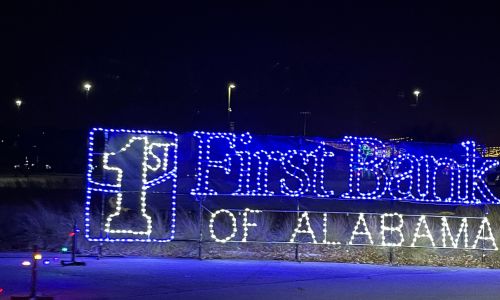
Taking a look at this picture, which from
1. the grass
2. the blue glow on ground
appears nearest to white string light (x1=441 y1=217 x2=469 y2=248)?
the grass

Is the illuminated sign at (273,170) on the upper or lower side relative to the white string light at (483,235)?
upper

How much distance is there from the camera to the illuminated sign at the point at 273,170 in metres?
11.7

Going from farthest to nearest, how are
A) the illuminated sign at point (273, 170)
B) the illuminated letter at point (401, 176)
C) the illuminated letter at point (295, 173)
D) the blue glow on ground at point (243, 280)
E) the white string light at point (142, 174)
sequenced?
1. the illuminated letter at point (401, 176)
2. the illuminated letter at point (295, 173)
3. the illuminated sign at point (273, 170)
4. the white string light at point (142, 174)
5. the blue glow on ground at point (243, 280)

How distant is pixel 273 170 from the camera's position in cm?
1225

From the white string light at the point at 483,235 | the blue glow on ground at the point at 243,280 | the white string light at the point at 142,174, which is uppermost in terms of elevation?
the white string light at the point at 142,174

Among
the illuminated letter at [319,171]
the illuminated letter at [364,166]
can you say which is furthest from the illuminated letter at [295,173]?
the illuminated letter at [364,166]

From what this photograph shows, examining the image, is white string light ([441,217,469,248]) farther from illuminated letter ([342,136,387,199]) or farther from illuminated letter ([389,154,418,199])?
illuminated letter ([342,136,387,199])

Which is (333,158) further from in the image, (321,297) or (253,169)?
(321,297)

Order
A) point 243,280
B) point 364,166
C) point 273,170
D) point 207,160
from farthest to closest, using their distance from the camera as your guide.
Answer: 1. point 364,166
2. point 273,170
3. point 207,160
4. point 243,280

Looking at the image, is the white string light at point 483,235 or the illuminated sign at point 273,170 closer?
the illuminated sign at point 273,170

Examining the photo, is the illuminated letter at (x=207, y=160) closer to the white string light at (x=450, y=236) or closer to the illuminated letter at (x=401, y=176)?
the illuminated letter at (x=401, y=176)

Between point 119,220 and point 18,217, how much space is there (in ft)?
19.0

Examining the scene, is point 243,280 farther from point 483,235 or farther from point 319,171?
point 483,235

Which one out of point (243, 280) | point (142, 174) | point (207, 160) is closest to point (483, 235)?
point (243, 280)
